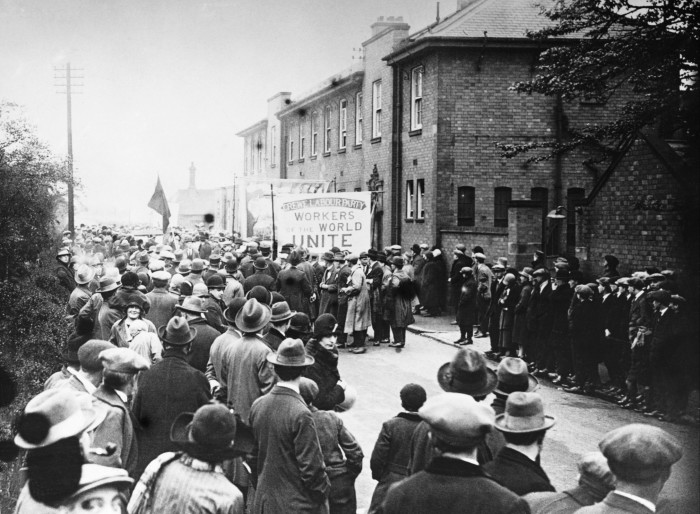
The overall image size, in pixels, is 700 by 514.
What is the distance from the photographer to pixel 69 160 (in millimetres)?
24422

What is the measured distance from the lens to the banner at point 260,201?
22.8 m

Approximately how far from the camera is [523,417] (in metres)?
4.12

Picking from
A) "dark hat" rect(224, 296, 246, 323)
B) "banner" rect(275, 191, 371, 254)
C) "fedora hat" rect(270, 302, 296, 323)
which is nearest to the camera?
"fedora hat" rect(270, 302, 296, 323)

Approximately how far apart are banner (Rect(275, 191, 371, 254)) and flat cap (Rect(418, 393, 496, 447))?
14401 millimetres

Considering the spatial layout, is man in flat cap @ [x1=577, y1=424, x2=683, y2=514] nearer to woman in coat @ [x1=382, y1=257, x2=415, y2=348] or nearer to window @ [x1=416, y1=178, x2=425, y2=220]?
woman in coat @ [x1=382, y1=257, x2=415, y2=348]

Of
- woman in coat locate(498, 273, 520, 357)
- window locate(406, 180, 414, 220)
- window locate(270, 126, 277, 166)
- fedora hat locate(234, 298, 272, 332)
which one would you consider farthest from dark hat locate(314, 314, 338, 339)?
window locate(270, 126, 277, 166)

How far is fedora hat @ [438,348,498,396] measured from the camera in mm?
4879

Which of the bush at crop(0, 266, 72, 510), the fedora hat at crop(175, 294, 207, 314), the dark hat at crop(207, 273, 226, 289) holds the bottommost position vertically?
the bush at crop(0, 266, 72, 510)

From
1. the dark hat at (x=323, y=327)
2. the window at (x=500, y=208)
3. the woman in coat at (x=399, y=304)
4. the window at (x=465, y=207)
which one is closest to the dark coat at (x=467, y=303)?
the woman in coat at (x=399, y=304)

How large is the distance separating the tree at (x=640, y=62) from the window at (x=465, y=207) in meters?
5.44

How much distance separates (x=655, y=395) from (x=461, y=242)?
12.0 m

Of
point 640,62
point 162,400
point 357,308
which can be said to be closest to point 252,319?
point 162,400

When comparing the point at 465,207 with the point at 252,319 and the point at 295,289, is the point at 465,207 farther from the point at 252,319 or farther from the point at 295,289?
the point at 252,319

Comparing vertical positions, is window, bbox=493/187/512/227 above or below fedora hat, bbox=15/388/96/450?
above
